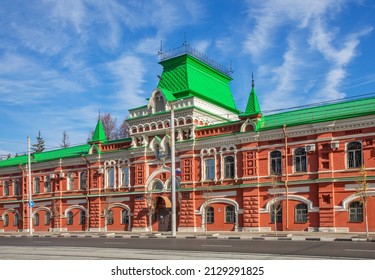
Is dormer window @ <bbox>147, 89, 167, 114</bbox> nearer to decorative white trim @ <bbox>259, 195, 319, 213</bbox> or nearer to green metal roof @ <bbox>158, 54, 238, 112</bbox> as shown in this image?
green metal roof @ <bbox>158, 54, 238, 112</bbox>

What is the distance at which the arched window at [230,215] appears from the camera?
3578 cm

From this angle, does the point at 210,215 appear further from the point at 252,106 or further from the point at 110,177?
the point at 110,177

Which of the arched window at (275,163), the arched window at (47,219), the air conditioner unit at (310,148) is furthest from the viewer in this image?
the arched window at (47,219)

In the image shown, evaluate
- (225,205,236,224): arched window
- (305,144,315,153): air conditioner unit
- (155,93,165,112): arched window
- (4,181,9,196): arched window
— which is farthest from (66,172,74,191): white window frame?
(305,144,315,153): air conditioner unit

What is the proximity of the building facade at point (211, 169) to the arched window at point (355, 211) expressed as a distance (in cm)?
6

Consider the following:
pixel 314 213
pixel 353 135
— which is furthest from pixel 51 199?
pixel 353 135

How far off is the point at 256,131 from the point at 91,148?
59.1 ft

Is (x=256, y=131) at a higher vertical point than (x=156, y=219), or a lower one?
higher

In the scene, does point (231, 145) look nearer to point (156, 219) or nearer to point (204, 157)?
point (204, 157)

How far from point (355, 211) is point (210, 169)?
1163cm

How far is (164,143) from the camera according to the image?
1567 inches

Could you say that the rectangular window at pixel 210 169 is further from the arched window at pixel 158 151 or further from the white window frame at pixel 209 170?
the arched window at pixel 158 151

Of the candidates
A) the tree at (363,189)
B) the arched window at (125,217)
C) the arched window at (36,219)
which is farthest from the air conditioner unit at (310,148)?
the arched window at (36,219)

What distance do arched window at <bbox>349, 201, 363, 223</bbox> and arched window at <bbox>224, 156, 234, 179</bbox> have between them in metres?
9.24
